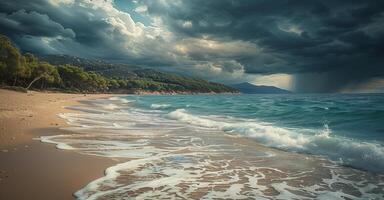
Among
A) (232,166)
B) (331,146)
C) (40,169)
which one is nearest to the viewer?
(40,169)

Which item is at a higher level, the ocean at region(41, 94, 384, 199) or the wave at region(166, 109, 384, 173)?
the wave at region(166, 109, 384, 173)

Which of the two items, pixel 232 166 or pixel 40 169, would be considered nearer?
pixel 40 169

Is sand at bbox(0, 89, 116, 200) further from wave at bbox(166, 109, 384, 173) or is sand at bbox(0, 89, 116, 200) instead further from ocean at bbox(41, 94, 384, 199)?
wave at bbox(166, 109, 384, 173)

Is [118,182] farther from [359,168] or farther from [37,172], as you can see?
[359,168]

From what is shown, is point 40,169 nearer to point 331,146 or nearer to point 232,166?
point 232,166

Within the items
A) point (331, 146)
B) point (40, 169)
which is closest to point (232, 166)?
point (40, 169)

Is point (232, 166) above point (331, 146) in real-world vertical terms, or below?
below

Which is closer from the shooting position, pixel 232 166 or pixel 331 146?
pixel 232 166

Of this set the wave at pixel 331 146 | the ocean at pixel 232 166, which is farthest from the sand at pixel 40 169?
the wave at pixel 331 146

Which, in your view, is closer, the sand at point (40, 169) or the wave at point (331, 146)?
the sand at point (40, 169)

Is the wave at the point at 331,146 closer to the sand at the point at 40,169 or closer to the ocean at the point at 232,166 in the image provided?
the ocean at the point at 232,166

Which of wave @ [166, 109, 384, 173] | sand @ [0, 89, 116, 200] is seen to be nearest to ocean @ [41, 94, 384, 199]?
wave @ [166, 109, 384, 173]

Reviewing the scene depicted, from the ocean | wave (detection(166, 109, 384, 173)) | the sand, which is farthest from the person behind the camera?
wave (detection(166, 109, 384, 173))

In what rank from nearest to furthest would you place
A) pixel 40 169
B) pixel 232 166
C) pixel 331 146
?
1. pixel 40 169
2. pixel 232 166
3. pixel 331 146
